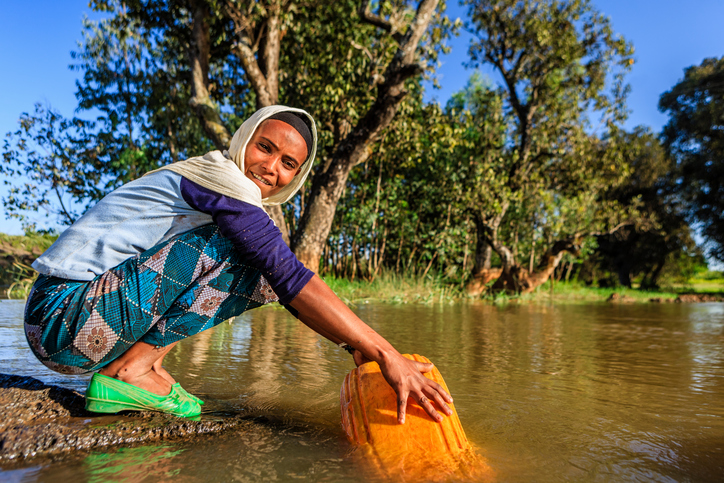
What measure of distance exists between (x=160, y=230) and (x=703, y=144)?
77.6 feet

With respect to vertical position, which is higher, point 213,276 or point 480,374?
point 213,276

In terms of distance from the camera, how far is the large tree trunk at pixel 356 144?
5.88 m

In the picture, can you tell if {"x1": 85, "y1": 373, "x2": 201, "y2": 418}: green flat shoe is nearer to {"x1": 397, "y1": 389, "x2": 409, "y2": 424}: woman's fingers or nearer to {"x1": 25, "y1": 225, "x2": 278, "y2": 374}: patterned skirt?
{"x1": 25, "y1": 225, "x2": 278, "y2": 374}: patterned skirt

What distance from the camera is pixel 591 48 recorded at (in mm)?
10758

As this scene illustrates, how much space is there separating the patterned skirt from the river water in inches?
13.1

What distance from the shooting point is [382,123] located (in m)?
5.98

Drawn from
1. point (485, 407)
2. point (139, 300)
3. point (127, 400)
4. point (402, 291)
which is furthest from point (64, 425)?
point (402, 291)

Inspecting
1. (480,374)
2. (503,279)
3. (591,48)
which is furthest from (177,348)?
(591,48)

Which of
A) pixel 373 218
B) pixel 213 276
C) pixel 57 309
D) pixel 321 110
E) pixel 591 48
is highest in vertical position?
pixel 591 48

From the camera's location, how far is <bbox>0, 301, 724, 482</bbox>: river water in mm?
1104

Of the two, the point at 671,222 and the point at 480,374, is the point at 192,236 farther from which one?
the point at 671,222

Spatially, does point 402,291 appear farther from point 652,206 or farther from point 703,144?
point 703,144

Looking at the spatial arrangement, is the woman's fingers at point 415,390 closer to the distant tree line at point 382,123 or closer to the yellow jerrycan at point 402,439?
the yellow jerrycan at point 402,439

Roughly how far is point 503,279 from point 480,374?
821cm
